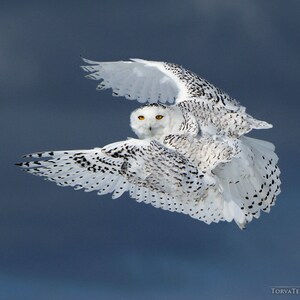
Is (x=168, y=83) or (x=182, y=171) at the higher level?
(x=168, y=83)

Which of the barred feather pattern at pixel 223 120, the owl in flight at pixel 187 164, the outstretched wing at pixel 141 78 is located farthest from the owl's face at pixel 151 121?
the outstretched wing at pixel 141 78

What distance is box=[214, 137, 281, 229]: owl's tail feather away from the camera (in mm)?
10062

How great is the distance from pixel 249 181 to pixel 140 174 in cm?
157

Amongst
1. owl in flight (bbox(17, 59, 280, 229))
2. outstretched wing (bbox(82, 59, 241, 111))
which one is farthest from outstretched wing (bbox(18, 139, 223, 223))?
outstretched wing (bbox(82, 59, 241, 111))

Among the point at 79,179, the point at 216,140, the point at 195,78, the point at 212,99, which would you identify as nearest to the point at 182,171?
the point at 216,140

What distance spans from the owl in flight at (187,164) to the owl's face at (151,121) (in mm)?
11

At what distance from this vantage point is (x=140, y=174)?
952cm

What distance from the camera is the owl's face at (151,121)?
9.95m

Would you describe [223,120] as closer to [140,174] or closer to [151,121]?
[151,121]

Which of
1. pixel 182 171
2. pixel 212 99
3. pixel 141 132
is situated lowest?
pixel 182 171

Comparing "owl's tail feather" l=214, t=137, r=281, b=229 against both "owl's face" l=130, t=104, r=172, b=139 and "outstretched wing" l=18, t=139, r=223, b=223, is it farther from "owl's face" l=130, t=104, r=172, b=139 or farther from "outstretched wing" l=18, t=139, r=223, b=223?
"owl's face" l=130, t=104, r=172, b=139

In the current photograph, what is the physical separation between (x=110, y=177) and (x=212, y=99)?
1892mm

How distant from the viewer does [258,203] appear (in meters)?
10.5

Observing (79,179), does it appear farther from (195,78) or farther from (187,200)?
(195,78)
